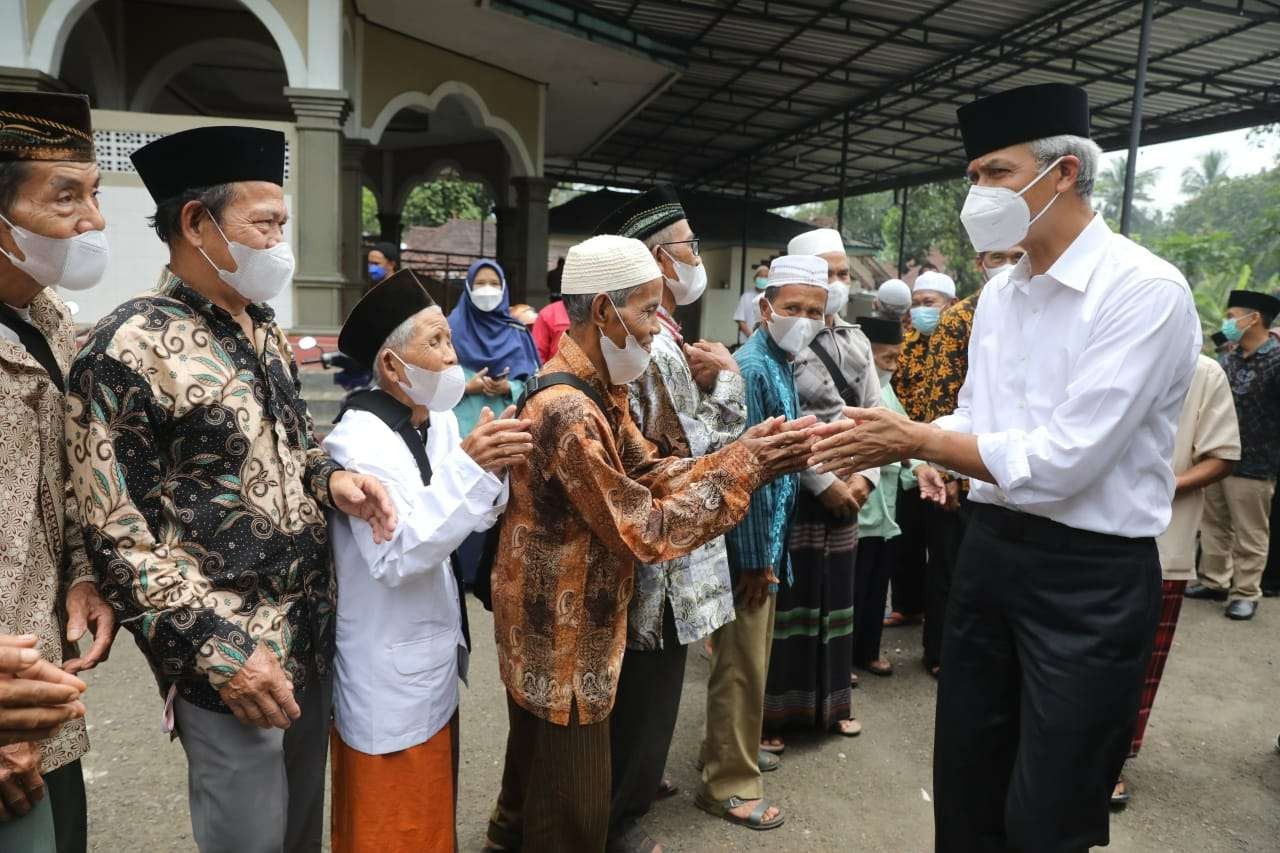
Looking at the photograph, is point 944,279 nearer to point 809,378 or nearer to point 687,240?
point 809,378

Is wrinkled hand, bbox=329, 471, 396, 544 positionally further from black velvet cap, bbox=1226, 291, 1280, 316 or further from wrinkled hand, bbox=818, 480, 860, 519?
black velvet cap, bbox=1226, 291, 1280, 316

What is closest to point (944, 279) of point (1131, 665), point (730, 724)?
point (730, 724)

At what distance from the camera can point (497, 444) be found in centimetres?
188

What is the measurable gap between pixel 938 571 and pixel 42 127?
418cm

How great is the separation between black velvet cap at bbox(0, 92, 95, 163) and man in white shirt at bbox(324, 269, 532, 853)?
68 centimetres

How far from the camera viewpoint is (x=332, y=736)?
2.21 m

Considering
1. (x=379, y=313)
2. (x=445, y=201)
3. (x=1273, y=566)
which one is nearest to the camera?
(x=379, y=313)

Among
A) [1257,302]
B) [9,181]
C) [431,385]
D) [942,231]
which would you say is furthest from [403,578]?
[942,231]

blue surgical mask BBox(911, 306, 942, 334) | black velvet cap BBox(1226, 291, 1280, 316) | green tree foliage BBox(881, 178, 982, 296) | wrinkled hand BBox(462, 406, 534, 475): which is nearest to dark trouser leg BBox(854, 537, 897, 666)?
blue surgical mask BBox(911, 306, 942, 334)

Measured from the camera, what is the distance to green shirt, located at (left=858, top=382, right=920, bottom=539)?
4.31m

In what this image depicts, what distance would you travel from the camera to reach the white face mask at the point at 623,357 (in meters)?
2.23

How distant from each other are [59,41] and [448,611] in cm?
799

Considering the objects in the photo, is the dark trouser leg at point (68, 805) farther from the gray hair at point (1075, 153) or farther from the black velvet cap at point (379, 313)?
the gray hair at point (1075, 153)

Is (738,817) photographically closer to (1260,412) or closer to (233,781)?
(233,781)
